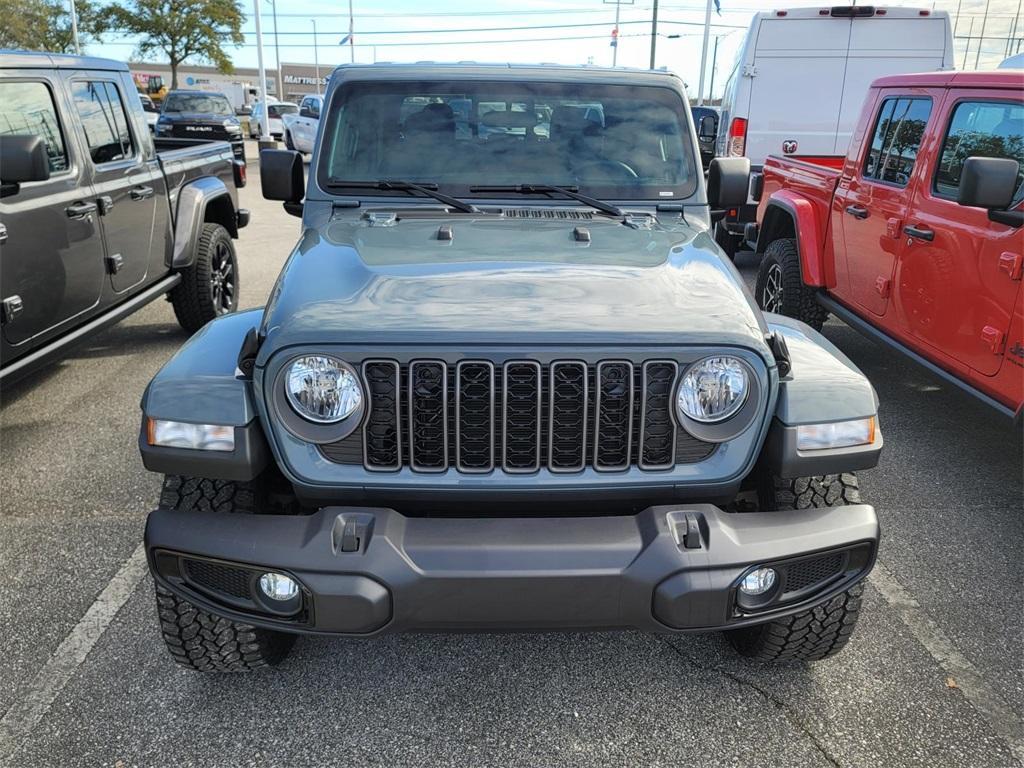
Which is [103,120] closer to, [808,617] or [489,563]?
[489,563]

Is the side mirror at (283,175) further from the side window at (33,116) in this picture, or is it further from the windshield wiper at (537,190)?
the side window at (33,116)

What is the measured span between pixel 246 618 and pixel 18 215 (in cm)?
290

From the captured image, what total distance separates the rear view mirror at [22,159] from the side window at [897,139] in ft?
14.6

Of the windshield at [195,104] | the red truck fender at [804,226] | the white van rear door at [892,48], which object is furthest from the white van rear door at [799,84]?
the windshield at [195,104]

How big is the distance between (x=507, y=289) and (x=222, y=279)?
4908 millimetres

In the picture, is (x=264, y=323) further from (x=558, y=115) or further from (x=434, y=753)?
(x=558, y=115)

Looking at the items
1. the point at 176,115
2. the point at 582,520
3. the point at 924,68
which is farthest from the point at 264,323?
the point at 176,115

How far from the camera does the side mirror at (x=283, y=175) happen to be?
3.86m

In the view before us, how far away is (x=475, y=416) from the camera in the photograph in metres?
2.27

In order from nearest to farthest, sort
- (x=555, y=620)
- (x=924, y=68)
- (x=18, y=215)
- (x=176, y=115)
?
(x=555, y=620) → (x=18, y=215) → (x=924, y=68) → (x=176, y=115)

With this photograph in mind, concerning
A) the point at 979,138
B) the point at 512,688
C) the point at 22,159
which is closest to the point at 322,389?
the point at 512,688

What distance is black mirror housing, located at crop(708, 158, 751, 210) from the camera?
3691 mm

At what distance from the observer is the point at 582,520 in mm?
2223

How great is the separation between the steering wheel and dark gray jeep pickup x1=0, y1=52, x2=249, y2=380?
2433 millimetres
